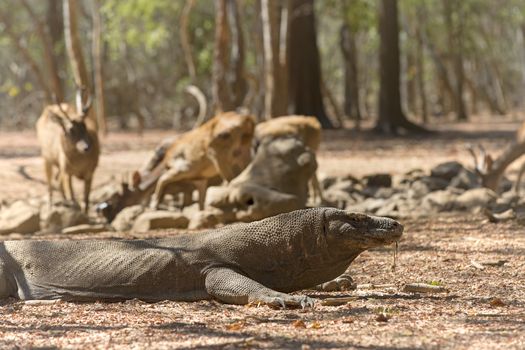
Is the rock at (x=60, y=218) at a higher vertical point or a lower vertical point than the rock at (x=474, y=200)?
higher

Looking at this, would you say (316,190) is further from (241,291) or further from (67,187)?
(241,291)

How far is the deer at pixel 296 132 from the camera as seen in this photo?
44.6 feet

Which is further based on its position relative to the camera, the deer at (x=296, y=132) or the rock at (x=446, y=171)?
the rock at (x=446, y=171)

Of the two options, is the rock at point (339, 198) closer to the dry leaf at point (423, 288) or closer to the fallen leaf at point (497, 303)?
the dry leaf at point (423, 288)

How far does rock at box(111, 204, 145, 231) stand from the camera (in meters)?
11.6

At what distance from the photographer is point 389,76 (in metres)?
26.2

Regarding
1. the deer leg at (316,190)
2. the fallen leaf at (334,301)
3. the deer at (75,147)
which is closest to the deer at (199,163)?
the deer at (75,147)

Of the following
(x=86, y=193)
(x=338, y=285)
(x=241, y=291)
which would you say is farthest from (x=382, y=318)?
(x=86, y=193)

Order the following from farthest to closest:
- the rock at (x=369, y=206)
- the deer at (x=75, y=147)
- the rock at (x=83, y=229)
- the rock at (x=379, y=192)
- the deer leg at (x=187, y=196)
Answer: the rock at (x=379, y=192)
the deer leg at (x=187, y=196)
the deer at (x=75, y=147)
the rock at (x=369, y=206)
the rock at (x=83, y=229)

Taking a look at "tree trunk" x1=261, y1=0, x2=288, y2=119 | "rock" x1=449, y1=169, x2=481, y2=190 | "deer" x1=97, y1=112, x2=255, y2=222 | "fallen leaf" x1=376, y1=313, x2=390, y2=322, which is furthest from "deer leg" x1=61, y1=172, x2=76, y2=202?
"fallen leaf" x1=376, y1=313, x2=390, y2=322

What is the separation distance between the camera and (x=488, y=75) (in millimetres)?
58625

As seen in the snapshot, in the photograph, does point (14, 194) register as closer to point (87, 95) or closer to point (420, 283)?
point (87, 95)

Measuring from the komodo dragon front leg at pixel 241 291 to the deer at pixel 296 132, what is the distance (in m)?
6.68

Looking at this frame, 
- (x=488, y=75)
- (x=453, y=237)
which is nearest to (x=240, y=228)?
(x=453, y=237)
